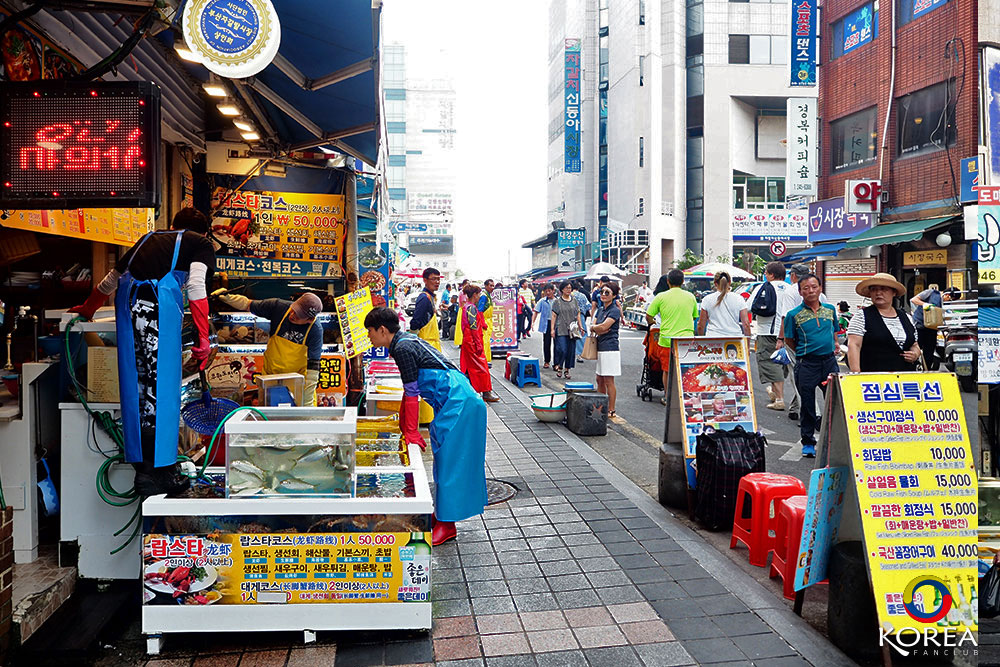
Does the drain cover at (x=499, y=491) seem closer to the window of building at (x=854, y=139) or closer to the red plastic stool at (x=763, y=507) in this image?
the red plastic stool at (x=763, y=507)

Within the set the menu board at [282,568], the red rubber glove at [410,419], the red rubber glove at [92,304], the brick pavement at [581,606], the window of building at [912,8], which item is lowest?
the brick pavement at [581,606]

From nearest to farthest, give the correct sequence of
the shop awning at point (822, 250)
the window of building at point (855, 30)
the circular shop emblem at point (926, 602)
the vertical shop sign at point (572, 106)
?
the circular shop emblem at point (926, 602) → the window of building at point (855, 30) → the shop awning at point (822, 250) → the vertical shop sign at point (572, 106)

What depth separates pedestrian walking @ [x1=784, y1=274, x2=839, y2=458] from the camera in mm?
7621

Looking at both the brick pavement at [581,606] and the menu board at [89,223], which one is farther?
the menu board at [89,223]

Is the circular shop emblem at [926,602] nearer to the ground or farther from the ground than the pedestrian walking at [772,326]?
nearer to the ground

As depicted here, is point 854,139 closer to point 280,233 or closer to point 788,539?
point 280,233

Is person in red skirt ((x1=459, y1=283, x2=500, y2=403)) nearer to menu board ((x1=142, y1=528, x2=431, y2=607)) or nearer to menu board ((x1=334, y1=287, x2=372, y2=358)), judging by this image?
menu board ((x1=334, y1=287, x2=372, y2=358))

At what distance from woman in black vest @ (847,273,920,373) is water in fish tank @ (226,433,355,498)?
4528 mm

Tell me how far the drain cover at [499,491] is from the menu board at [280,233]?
14.4 ft

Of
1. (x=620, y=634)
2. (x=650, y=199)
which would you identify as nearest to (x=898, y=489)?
(x=620, y=634)

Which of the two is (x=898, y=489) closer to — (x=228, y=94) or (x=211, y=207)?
(x=228, y=94)

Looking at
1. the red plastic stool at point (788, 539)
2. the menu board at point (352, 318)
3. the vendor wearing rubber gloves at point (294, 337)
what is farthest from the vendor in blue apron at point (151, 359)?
the red plastic stool at point (788, 539)

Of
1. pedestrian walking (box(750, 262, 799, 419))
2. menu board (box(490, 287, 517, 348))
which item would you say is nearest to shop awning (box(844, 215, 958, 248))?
pedestrian walking (box(750, 262, 799, 419))

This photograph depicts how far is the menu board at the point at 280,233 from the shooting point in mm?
9398
